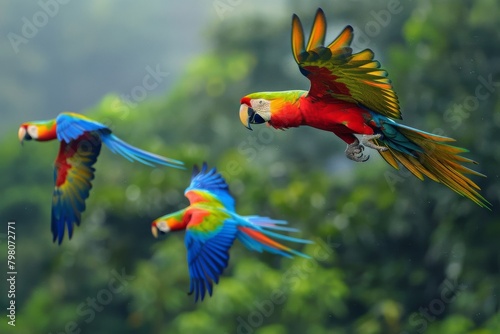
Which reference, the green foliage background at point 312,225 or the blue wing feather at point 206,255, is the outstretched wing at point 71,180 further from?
the green foliage background at point 312,225

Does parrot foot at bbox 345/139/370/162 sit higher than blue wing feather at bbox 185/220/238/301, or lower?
higher

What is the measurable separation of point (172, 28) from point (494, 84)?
5.41 meters

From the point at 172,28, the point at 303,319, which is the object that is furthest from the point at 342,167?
the point at 172,28

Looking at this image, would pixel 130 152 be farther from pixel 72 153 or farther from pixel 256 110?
pixel 256 110

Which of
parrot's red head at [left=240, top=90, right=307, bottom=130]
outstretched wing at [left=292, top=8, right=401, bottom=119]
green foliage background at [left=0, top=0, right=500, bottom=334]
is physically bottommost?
green foliage background at [left=0, top=0, right=500, bottom=334]

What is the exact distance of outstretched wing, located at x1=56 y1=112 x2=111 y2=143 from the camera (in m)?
3.30

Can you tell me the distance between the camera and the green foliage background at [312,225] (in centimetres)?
588

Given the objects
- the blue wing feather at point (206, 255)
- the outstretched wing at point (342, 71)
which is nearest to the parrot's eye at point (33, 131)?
the blue wing feather at point (206, 255)

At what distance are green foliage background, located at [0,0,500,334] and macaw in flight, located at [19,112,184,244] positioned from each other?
2.78 m

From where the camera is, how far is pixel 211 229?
335 centimetres

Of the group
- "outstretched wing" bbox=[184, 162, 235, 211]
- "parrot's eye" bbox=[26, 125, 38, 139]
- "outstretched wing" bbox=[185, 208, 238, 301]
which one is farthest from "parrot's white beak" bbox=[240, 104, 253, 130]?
"parrot's eye" bbox=[26, 125, 38, 139]

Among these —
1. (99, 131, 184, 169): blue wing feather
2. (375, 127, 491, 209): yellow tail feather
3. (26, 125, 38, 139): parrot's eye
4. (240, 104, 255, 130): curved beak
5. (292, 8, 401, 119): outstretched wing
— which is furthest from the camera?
(26, 125, 38, 139): parrot's eye

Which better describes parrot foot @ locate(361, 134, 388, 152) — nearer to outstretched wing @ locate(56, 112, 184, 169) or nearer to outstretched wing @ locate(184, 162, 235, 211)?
outstretched wing @ locate(56, 112, 184, 169)

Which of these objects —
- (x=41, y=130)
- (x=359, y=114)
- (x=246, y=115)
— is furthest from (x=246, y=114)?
(x=41, y=130)
